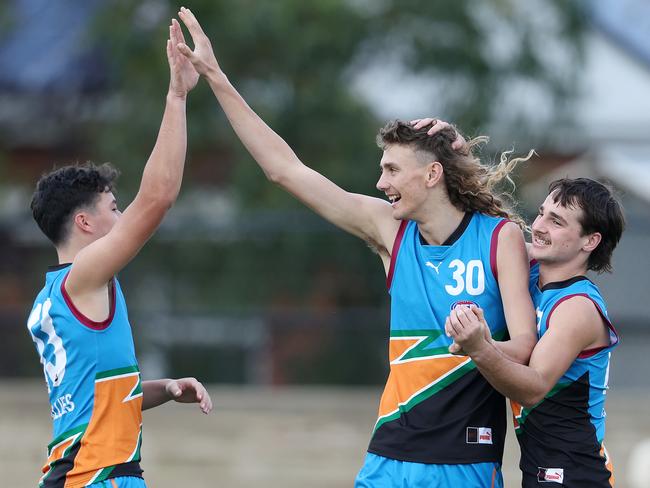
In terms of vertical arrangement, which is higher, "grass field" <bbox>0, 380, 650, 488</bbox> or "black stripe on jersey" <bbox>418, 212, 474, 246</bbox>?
"black stripe on jersey" <bbox>418, 212, 474, 246</bbox>

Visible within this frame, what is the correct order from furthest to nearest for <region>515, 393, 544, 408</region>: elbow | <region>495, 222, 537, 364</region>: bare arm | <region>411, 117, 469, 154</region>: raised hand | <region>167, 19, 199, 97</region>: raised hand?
1. <region>167, 19, 199, 97</region>: raised hand
2. <region>411, 117, 469, 154</region>: raised hand
3. <region>495, 222, 537, 364</region>: bare arm
4. <region>515, 393, 544, 408</region>: elbow

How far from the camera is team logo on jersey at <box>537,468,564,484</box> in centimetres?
418

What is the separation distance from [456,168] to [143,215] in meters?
1.25

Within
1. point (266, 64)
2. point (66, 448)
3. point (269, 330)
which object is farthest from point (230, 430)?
point (66, 448)

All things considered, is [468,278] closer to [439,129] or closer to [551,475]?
[439,129]

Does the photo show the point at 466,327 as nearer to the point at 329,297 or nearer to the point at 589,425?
the point at 589,425

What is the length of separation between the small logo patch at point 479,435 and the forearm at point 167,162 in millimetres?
1490

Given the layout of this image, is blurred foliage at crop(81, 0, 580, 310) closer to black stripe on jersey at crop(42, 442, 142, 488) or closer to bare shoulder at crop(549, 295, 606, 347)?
black stripe on jersey at crop(42, 442, 142, 488)

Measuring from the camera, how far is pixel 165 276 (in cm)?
1433

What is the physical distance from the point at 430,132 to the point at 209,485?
568 cm

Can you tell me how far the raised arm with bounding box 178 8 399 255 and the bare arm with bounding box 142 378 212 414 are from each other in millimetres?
905

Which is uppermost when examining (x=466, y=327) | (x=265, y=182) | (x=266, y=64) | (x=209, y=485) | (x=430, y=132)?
(x=266, y=64)

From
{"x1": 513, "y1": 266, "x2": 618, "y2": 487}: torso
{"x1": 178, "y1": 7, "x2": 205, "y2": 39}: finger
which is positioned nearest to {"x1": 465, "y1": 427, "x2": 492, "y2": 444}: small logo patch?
{"x1": 513, "y1": 266, "x2": 618, "y2": 487}: torso

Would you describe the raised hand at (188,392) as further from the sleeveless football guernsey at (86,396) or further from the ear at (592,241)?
the ear at (592,241)
